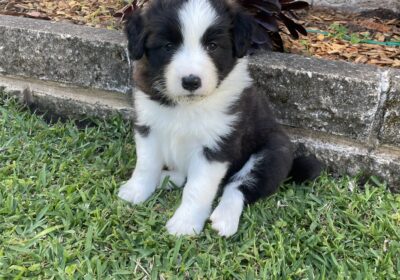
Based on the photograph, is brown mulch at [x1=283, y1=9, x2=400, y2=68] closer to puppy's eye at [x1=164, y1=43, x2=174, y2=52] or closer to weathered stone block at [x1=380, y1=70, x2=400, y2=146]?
weathered stone block at [x1=380, y1=70, x2=400, y2=146]

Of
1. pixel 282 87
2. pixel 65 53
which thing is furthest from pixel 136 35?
pixel 65 53

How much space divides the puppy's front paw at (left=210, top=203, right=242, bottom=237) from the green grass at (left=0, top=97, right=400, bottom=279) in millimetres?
50

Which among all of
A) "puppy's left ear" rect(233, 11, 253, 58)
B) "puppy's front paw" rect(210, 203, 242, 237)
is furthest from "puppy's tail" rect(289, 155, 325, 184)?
"puppy's left ear" rect(233, 11, 253, 58)

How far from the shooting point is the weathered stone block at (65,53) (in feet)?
13.6

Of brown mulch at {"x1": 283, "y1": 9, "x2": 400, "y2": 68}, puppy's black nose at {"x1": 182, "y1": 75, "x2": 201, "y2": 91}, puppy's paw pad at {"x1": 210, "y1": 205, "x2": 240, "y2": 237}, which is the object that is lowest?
puppy's paw pad at {"x1": 210, "y1": 205, "x2": 240, "y2": 237}

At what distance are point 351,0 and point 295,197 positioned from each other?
2.99 m

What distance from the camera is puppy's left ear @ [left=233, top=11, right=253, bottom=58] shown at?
10.1ft

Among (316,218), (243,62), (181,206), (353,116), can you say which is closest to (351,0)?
(353,116)

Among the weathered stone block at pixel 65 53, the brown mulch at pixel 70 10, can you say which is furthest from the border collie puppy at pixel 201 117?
the brown mulch at pixel 70 10

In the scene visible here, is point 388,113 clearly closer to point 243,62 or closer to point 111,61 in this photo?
point 243,62

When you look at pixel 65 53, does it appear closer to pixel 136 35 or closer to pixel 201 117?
pixel 136 35

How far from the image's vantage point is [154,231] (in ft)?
10.5

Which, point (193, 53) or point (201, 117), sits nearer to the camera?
point (193, 53)

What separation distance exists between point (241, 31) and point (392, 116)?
132 cm
